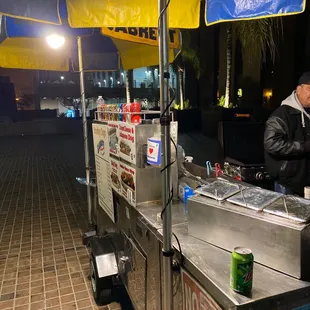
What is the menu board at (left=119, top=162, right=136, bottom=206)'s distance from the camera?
2432mm

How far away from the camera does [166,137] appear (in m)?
1.47

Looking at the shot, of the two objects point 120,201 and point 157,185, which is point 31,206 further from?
point 157,185

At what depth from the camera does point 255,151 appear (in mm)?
5035

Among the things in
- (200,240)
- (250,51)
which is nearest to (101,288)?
(200,240)

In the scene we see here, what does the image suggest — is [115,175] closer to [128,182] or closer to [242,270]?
[128,182]

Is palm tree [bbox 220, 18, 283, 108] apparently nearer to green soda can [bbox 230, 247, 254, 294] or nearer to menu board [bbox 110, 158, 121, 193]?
menu board [bbox 110, 158, 121, 193]

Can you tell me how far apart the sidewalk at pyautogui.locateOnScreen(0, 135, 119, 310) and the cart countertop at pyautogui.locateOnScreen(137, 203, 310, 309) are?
191 centimetres

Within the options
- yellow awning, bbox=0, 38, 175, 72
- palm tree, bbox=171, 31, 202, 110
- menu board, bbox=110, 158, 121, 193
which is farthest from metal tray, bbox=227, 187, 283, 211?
palm tree, bbox=171, 31, 202, 110

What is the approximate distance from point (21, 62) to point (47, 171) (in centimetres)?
437

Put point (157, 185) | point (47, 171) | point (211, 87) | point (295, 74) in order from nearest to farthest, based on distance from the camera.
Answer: point (157, 185) < point (47, 171) < point (295, 74) < point (211, 87)

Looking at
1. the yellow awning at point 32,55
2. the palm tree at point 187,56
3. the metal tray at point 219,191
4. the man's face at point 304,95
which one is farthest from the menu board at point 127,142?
the palm tree at point 187,56

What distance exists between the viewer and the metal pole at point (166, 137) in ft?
4.62

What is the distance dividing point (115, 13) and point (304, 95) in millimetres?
1832

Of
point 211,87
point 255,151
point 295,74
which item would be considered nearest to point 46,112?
point 211,87
